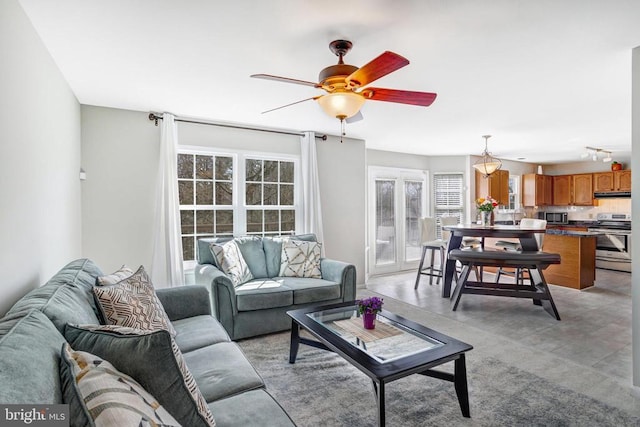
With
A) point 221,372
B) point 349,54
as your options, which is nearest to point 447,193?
point 349,54

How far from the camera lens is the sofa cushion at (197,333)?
205 centimetres

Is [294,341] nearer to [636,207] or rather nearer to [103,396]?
[103,396]

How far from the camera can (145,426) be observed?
2.83 ft

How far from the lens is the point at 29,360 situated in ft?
2.99

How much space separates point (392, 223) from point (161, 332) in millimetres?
5830

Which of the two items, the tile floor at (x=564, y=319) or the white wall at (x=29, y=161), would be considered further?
the tile floor at (x=564, y=319)

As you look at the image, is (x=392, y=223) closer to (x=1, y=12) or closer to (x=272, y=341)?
(x=272, y=341)

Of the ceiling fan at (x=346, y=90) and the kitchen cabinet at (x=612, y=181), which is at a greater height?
the ceiling fan at (x=346, y=90)

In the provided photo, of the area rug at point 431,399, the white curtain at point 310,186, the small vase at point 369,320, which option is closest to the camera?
the area rug at point 431,399

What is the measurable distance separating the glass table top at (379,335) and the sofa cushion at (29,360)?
4.90 feet

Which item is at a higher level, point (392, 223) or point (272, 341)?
point (392, 223)

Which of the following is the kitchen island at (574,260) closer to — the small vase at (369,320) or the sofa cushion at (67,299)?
the small vase at (369,320)

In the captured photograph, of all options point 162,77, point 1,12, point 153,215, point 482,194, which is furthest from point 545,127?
point 1,12

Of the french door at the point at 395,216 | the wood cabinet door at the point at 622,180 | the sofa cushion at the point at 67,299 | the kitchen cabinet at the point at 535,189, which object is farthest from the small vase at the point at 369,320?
the wood cabinet door at the point at 622,180
